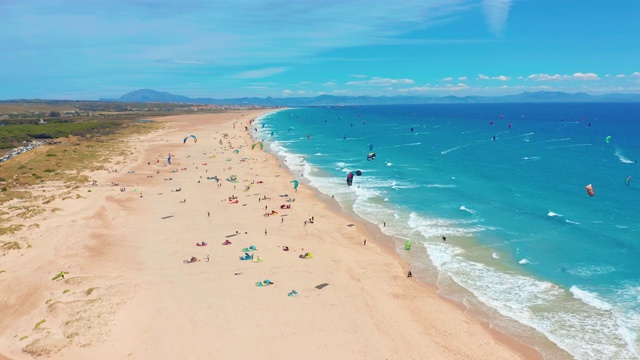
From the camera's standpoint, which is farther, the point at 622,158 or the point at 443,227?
the point at 622,158

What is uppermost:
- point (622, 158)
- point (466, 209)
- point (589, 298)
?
point (622, 158)

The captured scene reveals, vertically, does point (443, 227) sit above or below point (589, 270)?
above

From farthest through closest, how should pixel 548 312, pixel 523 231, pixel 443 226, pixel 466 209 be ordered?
pixel 466 209 → pixel 443 226 → pixel 523 231 → pixel 548 312

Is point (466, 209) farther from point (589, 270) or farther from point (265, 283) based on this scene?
point (265, 283)

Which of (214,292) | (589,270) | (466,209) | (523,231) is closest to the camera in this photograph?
(214,292)

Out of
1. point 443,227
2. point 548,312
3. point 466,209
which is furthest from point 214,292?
point 466,209

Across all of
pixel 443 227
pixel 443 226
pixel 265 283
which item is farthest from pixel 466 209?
pixel 265 283
